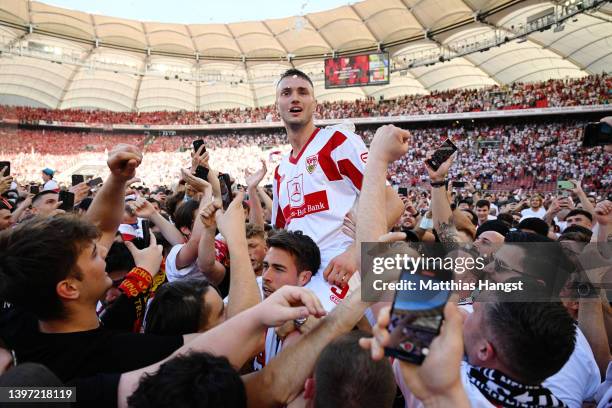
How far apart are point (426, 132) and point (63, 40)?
2836 centimetres

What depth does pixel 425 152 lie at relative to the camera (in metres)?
32.3

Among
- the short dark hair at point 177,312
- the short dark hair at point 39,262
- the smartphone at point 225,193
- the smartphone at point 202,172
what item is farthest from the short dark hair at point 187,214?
the short dark hair at point 39,262

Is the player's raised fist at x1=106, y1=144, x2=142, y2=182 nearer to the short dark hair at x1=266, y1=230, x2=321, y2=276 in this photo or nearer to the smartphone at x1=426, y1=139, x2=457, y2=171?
the short dark hair at x1=266, y1=230, x2=321, y2=276

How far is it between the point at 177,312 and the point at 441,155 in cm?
239

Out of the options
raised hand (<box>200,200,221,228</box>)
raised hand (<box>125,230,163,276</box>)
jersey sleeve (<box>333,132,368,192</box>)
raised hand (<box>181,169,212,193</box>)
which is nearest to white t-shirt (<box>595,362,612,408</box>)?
jersey sleeve (<box>333,132,368,192</box>)

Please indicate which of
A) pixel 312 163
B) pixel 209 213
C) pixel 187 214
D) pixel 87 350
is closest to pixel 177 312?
pixel 87 350

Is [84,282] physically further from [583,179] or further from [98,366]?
[583,179]

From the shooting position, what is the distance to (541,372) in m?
1.62

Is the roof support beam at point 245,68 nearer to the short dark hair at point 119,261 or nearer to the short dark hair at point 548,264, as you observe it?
the short dark hair at point 119,261

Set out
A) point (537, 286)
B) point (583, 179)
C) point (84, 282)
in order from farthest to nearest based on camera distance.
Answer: point (583, 179) < point (537, 286) < point (84, 282)

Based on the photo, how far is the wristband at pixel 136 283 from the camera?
2375 mm

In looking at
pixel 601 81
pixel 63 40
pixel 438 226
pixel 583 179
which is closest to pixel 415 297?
pixel 438 226

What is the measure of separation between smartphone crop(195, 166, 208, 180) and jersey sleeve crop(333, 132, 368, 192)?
1.02 metres

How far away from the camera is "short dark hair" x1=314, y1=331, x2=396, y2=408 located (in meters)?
1.29
